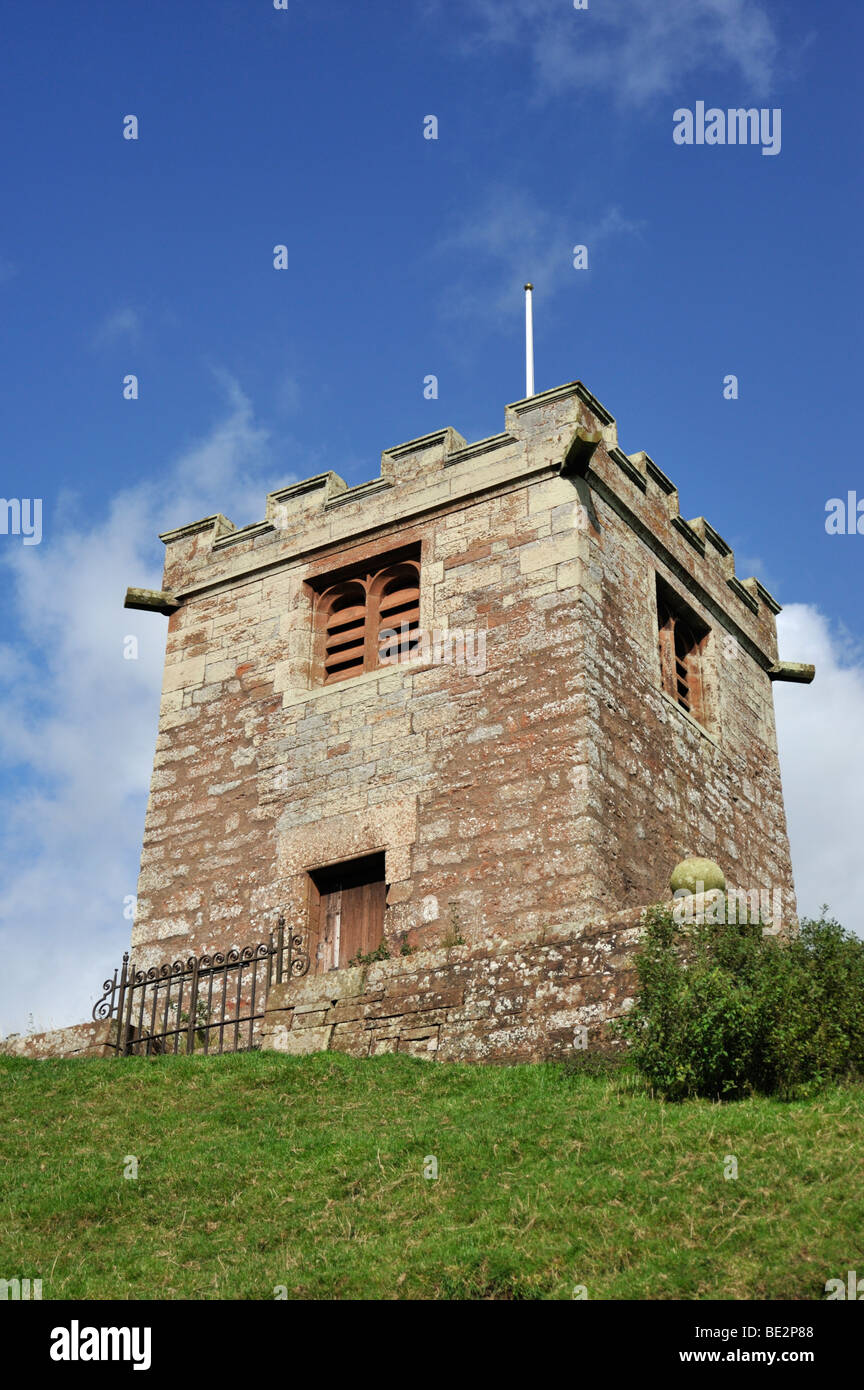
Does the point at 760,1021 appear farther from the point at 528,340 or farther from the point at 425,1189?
the point at 528,340

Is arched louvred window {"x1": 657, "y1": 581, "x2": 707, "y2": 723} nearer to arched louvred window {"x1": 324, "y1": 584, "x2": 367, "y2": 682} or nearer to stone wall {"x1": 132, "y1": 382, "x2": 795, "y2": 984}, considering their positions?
stone wall {"x1": 132, "y1": 382, "x2": 795, "y2": 984}

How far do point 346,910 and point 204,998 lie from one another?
5.30 feet

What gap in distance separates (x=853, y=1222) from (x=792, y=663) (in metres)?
12.5

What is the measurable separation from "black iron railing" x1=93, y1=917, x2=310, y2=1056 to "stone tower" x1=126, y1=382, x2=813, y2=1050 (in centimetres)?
35

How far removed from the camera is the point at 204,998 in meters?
14.3

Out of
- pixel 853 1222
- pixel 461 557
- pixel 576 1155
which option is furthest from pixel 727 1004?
pixel 461 557

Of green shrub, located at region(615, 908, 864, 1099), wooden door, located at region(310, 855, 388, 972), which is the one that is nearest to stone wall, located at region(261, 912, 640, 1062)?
green shrub, located at region(615, 908, 864, 1099)

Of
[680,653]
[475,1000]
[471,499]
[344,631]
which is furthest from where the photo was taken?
[680,653]

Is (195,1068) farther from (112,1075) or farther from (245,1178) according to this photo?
(245,1178)

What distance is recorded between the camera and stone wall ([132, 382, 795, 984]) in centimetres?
1331

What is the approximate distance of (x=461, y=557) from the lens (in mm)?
15070

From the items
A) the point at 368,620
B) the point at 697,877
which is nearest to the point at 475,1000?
the point at 697,877

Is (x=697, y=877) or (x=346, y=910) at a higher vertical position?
(x=346, y=910)

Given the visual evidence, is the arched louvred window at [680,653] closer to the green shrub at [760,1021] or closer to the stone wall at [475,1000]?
the stone wall at [475,1000]
